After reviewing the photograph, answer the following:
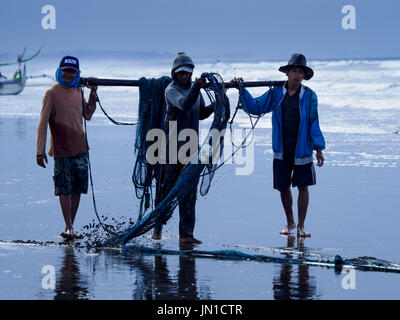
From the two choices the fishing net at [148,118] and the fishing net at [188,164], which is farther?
the fishing net at [148,118]

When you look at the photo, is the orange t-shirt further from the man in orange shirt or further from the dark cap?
the dark cap

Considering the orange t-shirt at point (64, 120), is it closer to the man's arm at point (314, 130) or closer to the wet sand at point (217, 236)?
the wet sand at point (217, 236)

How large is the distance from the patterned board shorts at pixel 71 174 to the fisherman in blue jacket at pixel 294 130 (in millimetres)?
1602

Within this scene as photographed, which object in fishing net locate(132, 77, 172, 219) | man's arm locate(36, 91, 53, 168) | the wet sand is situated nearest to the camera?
the wet sand

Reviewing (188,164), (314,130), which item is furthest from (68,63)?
(314,130)

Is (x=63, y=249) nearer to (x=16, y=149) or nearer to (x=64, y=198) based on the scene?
(x=64, y=198)

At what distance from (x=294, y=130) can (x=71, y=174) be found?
6.95 ft

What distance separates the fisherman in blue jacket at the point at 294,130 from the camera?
26.5 ft

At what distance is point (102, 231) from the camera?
8.11 m

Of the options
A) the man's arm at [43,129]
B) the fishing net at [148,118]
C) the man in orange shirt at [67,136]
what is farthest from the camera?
the fishing net at [148,118]

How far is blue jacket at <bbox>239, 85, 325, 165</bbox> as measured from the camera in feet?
26.5

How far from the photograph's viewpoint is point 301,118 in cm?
805

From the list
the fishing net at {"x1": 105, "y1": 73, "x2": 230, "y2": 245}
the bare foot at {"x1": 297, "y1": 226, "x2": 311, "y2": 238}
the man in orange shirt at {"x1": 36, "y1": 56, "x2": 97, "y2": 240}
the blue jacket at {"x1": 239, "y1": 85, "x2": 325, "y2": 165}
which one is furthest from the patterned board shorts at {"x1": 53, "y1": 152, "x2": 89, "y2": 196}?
the bare foot at {"x1": 297, "y1": 226, "x2": 311, "y2": 238}
